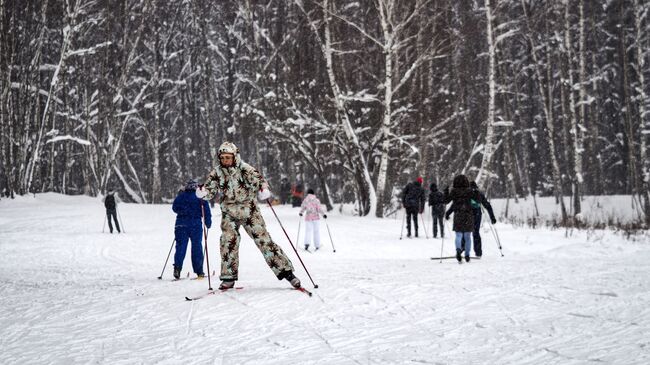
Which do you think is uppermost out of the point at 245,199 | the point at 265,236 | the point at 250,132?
the point at 250,132

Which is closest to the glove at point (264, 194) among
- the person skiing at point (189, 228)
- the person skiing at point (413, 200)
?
the person skiing at point (189, 228)

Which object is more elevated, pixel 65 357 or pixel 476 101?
pixel 476 101

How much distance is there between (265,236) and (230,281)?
75cm

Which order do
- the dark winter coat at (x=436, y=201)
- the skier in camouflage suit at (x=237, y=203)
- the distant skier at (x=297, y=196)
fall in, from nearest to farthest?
the skier in camouflage suit at (x=237, y=203)
the dark winter coat at (x=436, y=201)
the distant skier at (x=297, y=196)

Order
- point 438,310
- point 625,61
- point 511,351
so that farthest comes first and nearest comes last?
point 625,61 → point 438,310 → point 511,351

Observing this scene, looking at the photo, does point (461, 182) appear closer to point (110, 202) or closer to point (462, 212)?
point (462, 212)

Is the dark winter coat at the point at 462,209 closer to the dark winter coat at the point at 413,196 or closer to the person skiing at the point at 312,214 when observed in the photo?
the person skiing at the point at 312,214

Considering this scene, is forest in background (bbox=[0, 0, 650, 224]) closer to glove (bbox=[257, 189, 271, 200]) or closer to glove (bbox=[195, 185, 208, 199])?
glove (bbox=[257, 189, 271, 200])

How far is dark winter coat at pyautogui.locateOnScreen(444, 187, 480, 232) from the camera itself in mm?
8781

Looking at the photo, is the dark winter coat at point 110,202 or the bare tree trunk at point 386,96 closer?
the dark winter coat at point 110,202

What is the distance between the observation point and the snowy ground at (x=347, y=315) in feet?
11.7

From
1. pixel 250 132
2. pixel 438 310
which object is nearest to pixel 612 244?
pixel 438 310

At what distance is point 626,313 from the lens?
4371 millimetres

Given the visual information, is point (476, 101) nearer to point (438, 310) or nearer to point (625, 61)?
point (625, 61)
